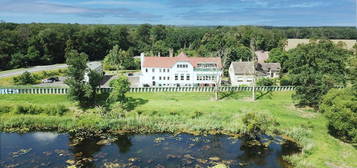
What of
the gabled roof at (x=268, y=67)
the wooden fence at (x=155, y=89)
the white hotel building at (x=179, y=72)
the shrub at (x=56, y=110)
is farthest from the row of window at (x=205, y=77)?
the shrub at (x=56, y=110)

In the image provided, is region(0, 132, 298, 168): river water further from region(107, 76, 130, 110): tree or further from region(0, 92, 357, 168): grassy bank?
region(107, 76, 130, 110): tree

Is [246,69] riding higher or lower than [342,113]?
higher

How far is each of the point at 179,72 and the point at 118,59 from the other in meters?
25.5

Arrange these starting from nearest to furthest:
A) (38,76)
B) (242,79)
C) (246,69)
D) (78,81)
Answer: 1. (78,81)
2. (242,79)
3. (38,76)
4. (246,69)

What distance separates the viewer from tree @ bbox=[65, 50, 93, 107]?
4387 cm

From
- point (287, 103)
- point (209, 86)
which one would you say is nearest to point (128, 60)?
point (209, 86)

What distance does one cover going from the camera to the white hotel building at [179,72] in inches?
2350

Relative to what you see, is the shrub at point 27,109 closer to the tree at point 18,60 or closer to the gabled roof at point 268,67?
the tree at point 18,60

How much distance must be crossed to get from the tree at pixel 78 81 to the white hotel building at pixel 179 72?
1603 cm

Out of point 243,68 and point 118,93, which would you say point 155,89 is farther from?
point 243,68

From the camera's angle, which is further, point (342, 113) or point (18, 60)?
point (18, 60)

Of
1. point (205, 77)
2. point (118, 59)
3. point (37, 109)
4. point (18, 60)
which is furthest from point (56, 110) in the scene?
point (18, 60)

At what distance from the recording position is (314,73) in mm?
47438

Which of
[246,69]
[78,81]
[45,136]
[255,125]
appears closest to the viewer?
[255,125]
